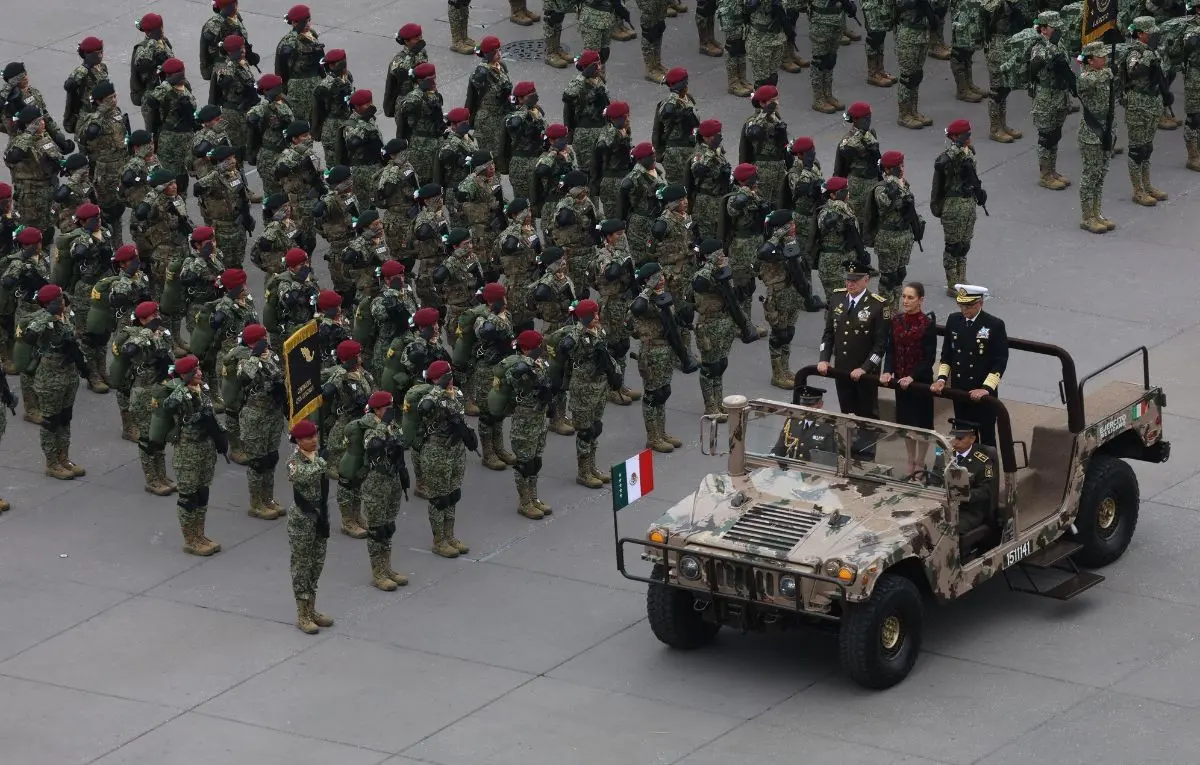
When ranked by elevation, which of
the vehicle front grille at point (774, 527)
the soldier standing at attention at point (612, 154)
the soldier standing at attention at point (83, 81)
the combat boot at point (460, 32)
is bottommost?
the vehicle front grille at point (774, 527)

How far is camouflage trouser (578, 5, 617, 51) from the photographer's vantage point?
31938 mm

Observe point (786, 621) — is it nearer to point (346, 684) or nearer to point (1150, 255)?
point (346, 684)

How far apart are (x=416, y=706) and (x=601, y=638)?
5.49ft

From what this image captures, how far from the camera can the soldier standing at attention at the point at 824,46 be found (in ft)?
102

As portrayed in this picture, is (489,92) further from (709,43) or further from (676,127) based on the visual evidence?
(709,43)

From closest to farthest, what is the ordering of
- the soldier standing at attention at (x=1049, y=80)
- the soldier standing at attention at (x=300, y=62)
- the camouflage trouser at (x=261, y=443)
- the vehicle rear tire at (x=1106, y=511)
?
the vehicle rear tire at (x=1106, y=511) < the camouflage trouser at (x=261, y=443) < the soldier standing at attention at (x=1049, y=80) < the soldier standing at attention at (x=300, y=62)

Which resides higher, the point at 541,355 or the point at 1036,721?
the point at 541,355

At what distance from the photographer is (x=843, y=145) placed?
27531mm

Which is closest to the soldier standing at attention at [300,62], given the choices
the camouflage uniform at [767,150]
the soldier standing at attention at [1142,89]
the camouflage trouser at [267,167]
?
the camouflage trouser at [267,167]

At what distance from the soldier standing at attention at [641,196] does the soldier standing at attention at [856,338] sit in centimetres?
462

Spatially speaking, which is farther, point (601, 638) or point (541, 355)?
point (541, 355)

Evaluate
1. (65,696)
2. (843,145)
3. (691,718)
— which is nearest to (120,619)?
(65,696)

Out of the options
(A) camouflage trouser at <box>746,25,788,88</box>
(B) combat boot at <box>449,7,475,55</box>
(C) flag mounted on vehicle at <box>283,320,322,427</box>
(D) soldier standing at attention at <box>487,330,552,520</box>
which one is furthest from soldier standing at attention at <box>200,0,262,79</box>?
(C) flag mounted on vehicle at <box>283,320,322,427</box>

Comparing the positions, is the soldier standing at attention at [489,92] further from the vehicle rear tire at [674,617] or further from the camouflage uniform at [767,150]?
the vehicle rear tire at [674,617]
